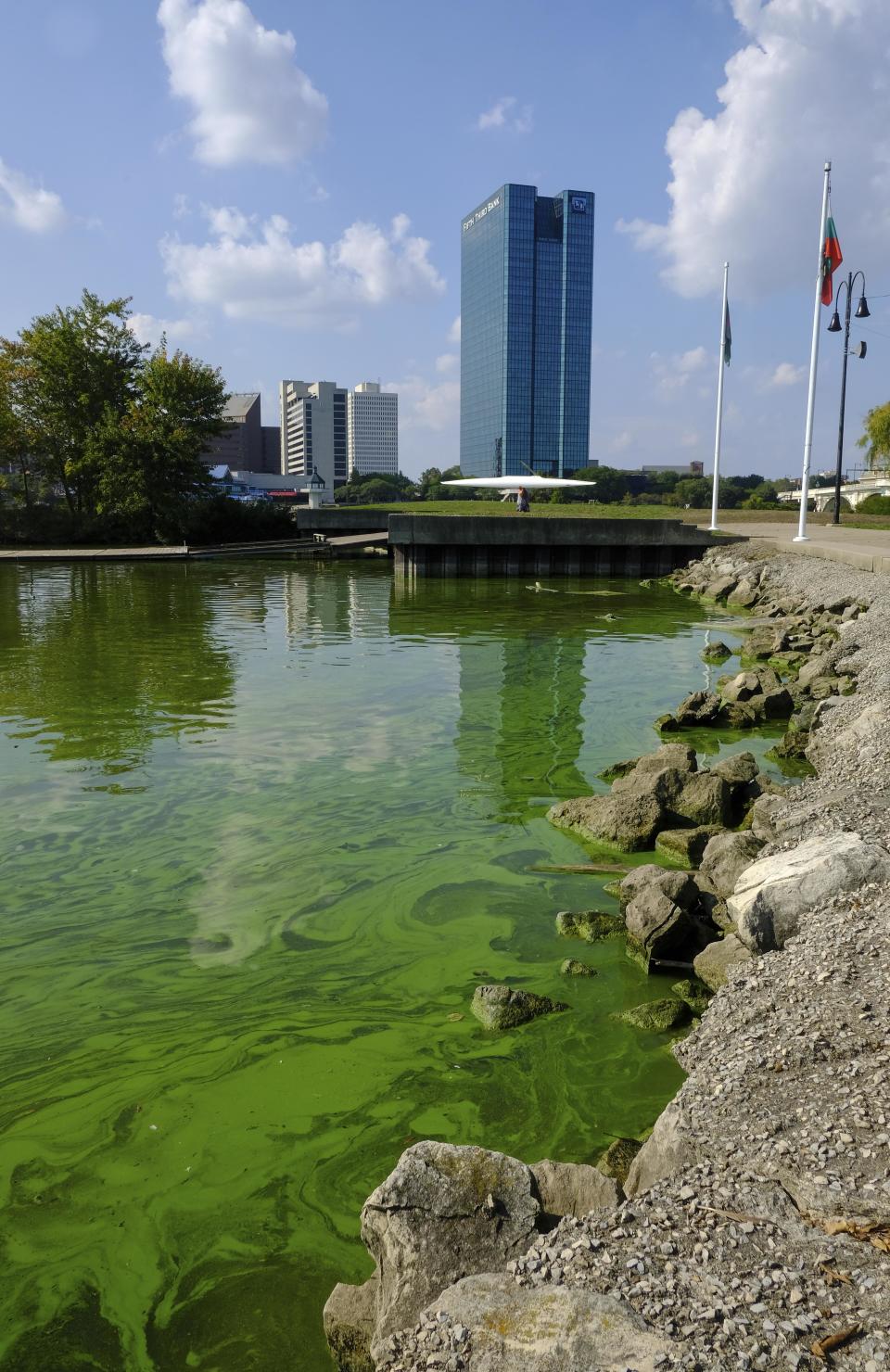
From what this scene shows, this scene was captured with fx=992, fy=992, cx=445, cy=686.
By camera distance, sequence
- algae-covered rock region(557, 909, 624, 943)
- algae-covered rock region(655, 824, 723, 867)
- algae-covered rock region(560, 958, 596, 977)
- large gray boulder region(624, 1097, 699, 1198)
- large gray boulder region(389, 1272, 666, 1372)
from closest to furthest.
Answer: large gray boulder region(389, 1272, 666, 1372) → large gray boulder region(624, 1097, 699, 1198) → algae-covered rock region(560, 958, 596, 977) → algae-covered rock region(557, 909, 624, 943) → algae-covered rock region(655, 824, 723, 867)

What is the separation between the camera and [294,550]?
49.8m

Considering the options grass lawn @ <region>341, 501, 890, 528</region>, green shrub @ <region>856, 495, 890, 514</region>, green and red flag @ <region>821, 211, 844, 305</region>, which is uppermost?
green and red flag @ <region>821, 211, 844, 305</region>

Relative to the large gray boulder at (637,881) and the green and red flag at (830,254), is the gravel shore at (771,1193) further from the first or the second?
the green and red flag at (830,254)

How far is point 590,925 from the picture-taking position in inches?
258

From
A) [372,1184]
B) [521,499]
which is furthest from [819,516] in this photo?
[372,1184]

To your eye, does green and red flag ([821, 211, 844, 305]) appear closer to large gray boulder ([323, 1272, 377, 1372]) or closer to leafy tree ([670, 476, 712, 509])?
large gray boulder ([323, 1272, 377, 1372])

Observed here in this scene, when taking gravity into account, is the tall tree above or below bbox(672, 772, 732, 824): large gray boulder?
above

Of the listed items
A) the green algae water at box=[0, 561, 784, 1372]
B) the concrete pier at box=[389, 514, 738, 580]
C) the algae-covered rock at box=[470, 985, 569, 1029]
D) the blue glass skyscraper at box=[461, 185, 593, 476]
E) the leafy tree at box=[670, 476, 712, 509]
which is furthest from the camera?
the blue glass skyscraper at box=[461, 185, 593, 476]

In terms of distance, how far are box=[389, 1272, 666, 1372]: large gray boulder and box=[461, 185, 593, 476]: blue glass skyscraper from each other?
156859mm

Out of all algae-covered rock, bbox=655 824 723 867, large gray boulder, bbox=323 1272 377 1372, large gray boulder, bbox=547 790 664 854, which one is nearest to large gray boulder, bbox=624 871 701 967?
algae-covered rock, bbox=655 824 723 867

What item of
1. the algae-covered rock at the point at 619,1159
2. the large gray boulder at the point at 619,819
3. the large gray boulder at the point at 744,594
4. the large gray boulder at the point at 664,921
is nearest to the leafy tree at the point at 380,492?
the large gray boulder at the point at 744,594

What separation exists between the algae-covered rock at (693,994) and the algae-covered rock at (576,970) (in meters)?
0.50

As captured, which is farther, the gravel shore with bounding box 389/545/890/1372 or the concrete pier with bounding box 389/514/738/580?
the concrete pier with bounding box 389/514/738/580

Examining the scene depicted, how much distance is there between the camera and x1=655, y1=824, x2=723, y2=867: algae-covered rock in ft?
25.6
